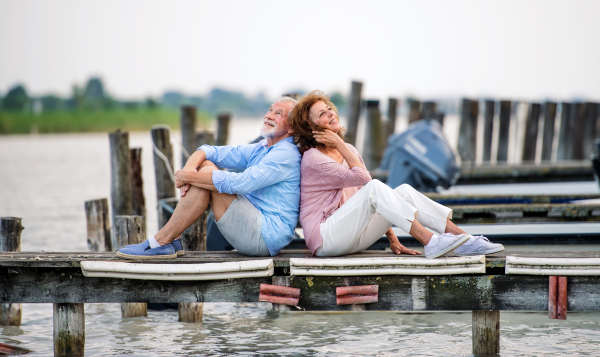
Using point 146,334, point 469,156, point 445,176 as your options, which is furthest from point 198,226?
point 469,156

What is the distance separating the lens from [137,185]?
752cm

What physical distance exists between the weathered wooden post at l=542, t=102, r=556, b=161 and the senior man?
11.8 meters

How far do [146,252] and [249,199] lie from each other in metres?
0.74

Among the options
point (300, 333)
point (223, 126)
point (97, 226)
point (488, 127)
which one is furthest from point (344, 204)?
point (488, 127)

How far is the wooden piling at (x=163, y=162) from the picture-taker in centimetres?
704

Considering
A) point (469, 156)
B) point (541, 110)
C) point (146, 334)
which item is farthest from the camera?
point (541, 110)

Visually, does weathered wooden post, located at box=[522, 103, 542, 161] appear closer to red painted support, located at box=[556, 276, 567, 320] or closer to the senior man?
red painted support, located at box=[556, 276, 567, 320]

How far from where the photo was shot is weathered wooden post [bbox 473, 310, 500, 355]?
419 centimetres

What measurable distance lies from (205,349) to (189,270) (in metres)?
1.28

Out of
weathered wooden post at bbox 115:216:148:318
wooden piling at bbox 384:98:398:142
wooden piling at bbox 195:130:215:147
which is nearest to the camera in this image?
weathered wooden post at bbox 115:216:148:318

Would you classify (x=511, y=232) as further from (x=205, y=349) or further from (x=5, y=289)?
(x=5, y=289)

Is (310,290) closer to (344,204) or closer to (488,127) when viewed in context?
A: (344,204)

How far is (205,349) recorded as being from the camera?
16.5 ft

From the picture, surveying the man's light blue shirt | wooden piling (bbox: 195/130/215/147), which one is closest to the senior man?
the man's light blue shirt
